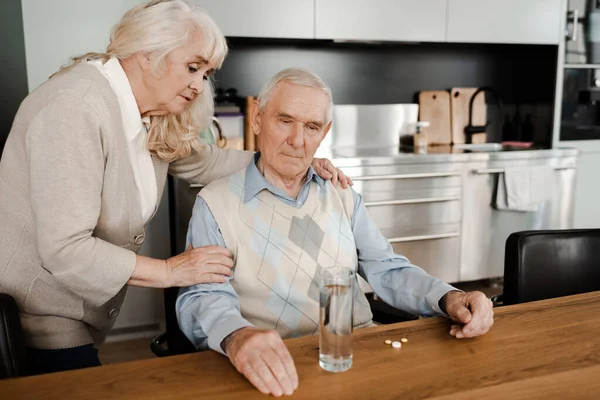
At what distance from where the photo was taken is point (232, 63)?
3.67 m

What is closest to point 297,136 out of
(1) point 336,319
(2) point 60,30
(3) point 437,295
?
(3) point 437,295

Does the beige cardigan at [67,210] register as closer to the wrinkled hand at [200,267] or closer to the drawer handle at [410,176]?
the wrinkled hand at [200,267]

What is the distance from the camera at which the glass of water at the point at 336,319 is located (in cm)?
107

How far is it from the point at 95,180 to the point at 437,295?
839mm

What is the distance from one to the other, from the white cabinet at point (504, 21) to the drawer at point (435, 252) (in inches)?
47.8

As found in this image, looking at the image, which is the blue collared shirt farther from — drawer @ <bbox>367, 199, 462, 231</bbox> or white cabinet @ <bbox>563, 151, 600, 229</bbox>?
white cabinet @ <bbox>563, 151, 600, 229</bbox>

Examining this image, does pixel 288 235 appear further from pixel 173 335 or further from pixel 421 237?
pixel 421 237

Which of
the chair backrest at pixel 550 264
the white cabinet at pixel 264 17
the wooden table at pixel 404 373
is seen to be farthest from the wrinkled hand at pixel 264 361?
the white cabinet at pixel 264 17

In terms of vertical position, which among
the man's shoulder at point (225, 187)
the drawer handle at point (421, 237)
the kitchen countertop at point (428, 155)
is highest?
the man's shoulder at point (225, 187)

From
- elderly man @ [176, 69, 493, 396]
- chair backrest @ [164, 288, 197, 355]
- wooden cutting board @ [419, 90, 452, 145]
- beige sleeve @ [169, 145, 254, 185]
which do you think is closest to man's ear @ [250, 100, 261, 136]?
elderly man @ [176, 69, 493, 396]

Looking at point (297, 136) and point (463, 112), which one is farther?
point (463, 112)

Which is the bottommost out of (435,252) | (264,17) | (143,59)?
(435,252)

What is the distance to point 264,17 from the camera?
10.8 ft

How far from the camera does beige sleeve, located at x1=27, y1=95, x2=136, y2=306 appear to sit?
131 centimetres
